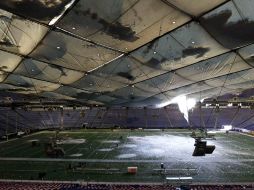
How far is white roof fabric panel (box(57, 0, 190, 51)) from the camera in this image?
34.1 ft

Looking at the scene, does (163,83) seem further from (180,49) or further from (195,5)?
(195,5)

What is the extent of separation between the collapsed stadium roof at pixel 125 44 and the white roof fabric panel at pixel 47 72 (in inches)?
2.6

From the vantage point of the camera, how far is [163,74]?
19531mm

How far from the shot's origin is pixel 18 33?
12938mm

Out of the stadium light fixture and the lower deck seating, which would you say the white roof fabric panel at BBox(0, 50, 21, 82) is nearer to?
the lower deck seating

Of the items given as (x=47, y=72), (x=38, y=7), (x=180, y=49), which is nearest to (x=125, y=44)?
(x=180, y=49)

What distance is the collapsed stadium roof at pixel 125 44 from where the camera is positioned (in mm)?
10664

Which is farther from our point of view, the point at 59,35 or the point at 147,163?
the point at 147,163

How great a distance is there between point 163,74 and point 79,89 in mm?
8032

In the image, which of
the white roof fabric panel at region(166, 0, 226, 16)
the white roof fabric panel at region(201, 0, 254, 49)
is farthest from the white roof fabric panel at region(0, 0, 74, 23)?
the white roof fabric panel at region(201, 0, 254, 49)

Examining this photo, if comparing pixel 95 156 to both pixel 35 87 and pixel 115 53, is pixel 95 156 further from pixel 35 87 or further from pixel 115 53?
pixel 115 53

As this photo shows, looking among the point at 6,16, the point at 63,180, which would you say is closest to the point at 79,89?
the point at 63,180

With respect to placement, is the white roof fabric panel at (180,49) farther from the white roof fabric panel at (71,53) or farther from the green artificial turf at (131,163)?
the green artificial turf at (131,163)

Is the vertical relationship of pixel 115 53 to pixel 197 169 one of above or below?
above
